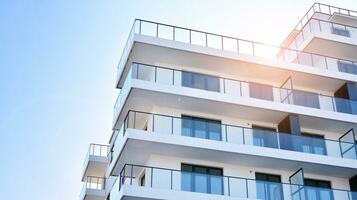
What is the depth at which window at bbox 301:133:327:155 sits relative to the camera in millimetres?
25578

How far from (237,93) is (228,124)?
1867mm

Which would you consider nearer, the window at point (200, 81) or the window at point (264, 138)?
the window at point (264, 138)

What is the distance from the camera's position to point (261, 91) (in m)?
27.2

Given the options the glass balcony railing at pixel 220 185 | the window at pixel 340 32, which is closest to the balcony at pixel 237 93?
the glass balcony railing at pixel 220 185

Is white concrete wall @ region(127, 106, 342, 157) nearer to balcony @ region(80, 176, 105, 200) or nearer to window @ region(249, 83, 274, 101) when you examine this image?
window @ region(249, 83, 274, 101)

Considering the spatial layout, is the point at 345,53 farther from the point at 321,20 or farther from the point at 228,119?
the point at 228,119

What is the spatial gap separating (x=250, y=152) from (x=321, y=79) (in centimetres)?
674

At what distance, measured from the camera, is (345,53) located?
30.8 metres

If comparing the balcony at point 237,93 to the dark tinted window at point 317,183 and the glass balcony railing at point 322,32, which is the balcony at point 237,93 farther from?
the dark tinted window at point 317,183

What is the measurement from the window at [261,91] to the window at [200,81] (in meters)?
1.95

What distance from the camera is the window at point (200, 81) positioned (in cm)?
2569

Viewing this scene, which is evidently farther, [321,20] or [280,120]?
[321,20]

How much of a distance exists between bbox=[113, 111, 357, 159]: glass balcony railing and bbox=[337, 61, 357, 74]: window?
16.1ft

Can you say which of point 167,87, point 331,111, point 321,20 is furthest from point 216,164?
point 321,20
